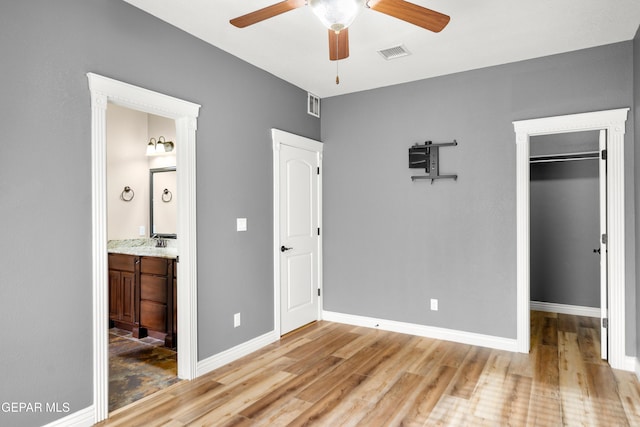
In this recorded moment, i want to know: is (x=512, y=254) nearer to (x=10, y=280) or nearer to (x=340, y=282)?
(x=340, y=282)


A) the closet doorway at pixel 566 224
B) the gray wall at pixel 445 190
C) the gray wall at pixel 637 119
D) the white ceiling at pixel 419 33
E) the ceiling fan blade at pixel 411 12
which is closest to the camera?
the ceiling fan blade at pixel 411 12

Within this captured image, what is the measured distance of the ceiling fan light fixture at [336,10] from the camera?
5.89 feet

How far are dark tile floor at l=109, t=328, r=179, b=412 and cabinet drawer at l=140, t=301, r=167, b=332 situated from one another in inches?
7.4

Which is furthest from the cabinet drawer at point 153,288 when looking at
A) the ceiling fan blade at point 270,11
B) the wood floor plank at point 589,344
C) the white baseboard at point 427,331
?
the wood floor plank at point 589,344

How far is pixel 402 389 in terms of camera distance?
9.84 feet

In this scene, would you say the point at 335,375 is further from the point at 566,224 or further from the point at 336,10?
the point at 566,224

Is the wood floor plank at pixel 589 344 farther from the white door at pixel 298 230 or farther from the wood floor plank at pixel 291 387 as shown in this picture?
the white door at pixel 298 230

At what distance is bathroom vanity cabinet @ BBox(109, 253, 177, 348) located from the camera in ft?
12.4

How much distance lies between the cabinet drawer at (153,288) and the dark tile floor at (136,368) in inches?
18.7

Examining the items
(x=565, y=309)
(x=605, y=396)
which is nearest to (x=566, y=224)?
(x=565, y=309)

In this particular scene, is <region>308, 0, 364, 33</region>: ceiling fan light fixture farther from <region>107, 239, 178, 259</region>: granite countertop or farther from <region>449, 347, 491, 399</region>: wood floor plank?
<region>107, 239, 178, 259</region>: granite countertop

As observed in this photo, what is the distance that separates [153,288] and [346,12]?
3.25 metres

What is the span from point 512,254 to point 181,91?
3.39m

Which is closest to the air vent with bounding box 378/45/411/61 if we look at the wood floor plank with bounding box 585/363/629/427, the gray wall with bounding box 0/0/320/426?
the gray wall with bounding box 0/0/320/426
